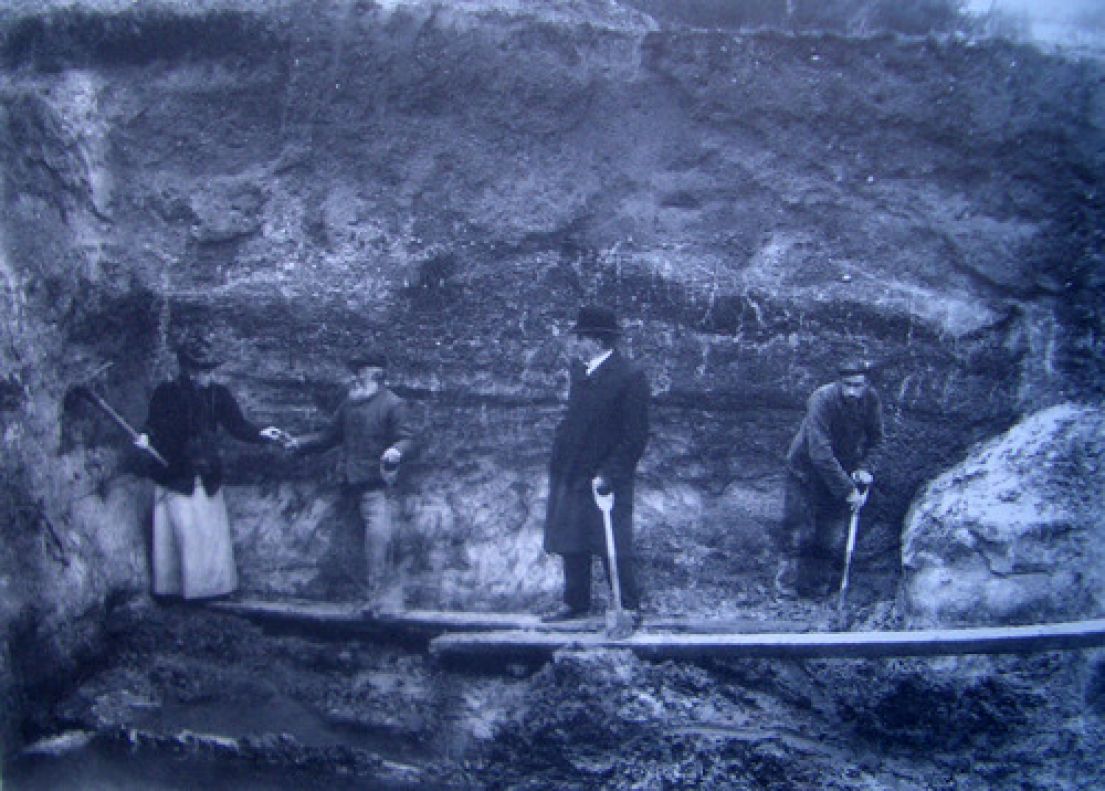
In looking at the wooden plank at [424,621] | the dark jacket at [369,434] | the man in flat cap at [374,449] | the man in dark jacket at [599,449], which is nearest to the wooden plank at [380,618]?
the wooden plank at [424,621]

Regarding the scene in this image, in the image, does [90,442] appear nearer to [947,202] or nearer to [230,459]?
[230,459]

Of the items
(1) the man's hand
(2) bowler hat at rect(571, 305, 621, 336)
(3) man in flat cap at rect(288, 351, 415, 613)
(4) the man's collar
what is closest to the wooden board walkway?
(3) man in flat cap at rect(288, 351, 415, 613)

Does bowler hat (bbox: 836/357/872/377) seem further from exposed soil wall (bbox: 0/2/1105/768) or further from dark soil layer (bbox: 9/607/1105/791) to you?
dark soil layer (bbox: 9/607/1105/791)

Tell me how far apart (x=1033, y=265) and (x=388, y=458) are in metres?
3.86

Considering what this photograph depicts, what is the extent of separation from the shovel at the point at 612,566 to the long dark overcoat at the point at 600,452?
0.04 meters

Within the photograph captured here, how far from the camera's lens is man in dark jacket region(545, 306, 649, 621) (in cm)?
490

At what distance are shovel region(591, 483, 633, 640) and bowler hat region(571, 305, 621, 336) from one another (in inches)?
33.1

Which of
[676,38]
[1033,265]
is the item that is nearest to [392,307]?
[676,38]

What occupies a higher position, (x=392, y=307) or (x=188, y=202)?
(x=188, y=202)

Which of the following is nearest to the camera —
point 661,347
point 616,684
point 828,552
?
point 616,684

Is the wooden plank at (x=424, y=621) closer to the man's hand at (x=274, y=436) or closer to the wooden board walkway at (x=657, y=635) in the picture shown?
the wooden board walkway at (x=657, y=635)

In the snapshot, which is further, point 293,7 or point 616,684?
point 293,7

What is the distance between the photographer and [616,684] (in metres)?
4.52

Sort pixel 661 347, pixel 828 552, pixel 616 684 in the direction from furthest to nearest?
pixel 661 347
pixel 828 552
pixel 616 684
